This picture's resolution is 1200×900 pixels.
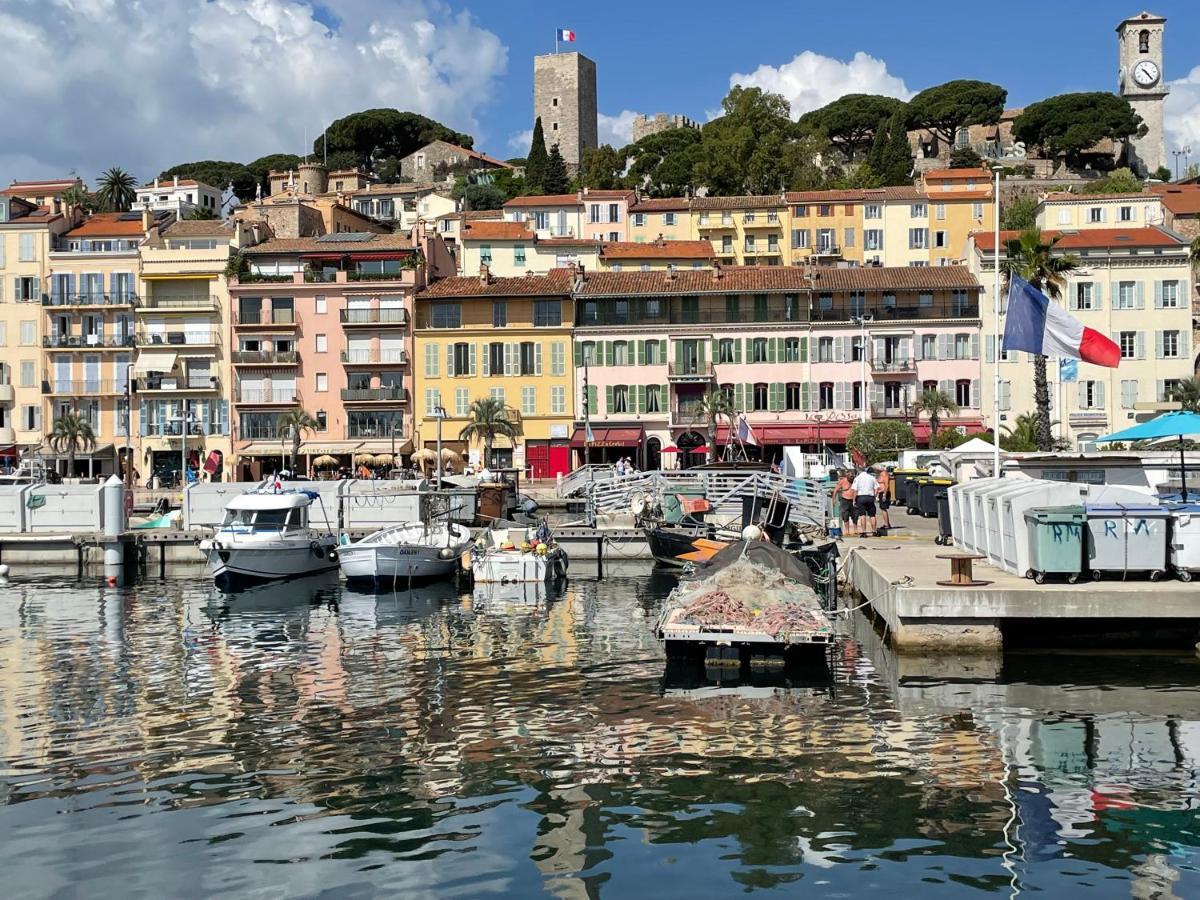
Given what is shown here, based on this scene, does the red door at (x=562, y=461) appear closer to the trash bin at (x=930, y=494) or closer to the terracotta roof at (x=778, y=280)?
the terracotta roof at (x=778, y=280)

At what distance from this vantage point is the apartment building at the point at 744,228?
3912 inches

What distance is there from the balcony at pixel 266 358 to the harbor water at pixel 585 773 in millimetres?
52852

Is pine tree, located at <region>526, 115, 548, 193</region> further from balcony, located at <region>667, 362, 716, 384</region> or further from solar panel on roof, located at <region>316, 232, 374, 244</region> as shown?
balcony, located at <region>667, 362, 716, 384</region>

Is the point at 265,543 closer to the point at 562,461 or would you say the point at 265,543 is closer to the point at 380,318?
the point at 562,461

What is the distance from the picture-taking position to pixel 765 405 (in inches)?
3034

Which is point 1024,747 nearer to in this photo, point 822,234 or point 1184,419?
point 1184,419

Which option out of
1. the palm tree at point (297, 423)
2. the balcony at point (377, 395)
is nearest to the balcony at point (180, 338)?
the palm tree at point (297, 423)

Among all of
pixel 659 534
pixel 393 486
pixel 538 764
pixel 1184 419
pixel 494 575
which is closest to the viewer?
pixel 538 764

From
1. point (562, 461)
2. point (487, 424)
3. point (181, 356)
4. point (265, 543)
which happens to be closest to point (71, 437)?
point (181, 356)

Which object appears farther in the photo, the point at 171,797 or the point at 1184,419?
the point at 1184,419

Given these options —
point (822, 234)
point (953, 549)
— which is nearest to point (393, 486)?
point (953, 549)

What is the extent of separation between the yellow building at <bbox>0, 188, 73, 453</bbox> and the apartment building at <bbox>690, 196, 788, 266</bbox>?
145ft

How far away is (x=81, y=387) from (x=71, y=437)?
3994mm

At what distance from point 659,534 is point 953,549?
12.3 metres
